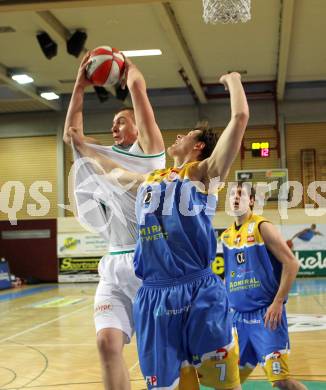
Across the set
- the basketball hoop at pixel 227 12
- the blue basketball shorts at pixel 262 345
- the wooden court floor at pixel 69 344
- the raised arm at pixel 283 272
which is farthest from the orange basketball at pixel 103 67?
the wooden court floor at pixel 69 344

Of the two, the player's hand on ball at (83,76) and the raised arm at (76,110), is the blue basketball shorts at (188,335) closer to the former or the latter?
the raised arm at (76,110)

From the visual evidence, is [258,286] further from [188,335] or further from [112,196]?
[188,335]

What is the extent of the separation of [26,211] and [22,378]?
53.4ft

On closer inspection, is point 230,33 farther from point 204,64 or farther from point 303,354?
point 303,354

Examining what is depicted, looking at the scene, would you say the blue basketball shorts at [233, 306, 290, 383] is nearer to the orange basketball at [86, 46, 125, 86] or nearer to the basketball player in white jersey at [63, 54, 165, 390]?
A: the basketball player in white jersey at [63, 54, 165, 390]

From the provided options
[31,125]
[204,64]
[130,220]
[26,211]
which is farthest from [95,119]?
[130,220]

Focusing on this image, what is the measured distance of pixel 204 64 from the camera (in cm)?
1762

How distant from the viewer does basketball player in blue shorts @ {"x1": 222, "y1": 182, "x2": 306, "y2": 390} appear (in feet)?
13.8

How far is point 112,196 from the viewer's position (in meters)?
4.08

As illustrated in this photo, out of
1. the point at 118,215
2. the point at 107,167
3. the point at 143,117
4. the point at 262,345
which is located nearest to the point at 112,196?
the point at 118,215

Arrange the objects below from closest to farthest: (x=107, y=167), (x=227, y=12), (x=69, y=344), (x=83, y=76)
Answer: (x=107, y=167), (x=83, y=76), (x=227, y=12), (x=69, y=344)

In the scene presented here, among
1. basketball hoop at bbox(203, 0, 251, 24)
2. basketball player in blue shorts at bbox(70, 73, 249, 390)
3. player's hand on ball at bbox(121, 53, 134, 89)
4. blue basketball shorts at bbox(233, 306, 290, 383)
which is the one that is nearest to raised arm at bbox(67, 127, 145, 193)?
basketball player in blue shorts at bbox(70, 73, 249, 390)

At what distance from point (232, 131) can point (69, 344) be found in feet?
19.2

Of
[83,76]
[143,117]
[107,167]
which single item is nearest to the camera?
[107,167]
